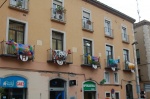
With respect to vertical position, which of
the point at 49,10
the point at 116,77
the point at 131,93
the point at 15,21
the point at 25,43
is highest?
the point at 49,10

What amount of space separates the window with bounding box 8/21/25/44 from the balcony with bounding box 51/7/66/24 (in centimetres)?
308

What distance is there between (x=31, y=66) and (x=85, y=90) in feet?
19.8

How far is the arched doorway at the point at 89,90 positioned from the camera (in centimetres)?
2146

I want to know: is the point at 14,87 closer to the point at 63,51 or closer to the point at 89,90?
the point at 63,51

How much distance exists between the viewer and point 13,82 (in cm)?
1650

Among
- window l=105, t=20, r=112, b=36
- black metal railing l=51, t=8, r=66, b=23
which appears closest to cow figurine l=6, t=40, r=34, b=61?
black metal railing l=51, t=8, r=66, b=23

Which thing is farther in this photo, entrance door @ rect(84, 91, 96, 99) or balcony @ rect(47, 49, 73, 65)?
entrance door @ rect(84, 91, 96, 99)

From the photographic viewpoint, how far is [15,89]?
667 inches

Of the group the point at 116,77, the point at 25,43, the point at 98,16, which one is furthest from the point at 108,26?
the point at 25,43

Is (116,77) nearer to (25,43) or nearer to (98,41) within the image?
(98,41)

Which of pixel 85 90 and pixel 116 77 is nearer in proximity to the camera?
pixel 85 90

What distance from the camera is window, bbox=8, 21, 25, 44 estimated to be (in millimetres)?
17438

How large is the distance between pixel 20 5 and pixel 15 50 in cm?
349

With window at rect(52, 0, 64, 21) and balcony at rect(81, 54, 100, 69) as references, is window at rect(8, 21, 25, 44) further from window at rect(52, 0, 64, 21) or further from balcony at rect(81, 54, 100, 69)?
balcony at rect(81, 54, 100, 69)
